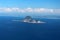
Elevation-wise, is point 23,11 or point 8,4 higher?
point 8,4

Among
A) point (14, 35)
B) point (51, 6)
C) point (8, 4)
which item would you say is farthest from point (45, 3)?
point (14, 35)

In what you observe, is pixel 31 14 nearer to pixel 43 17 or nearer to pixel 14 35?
pixel 43 17

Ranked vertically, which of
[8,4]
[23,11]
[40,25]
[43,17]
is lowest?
[40,25]

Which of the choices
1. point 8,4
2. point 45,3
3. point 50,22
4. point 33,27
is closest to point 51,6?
point 45,3

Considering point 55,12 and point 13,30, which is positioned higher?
point 55,12

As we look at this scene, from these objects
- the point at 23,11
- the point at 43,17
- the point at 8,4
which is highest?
the point at 8,4

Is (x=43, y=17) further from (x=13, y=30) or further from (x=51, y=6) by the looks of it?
(x=13, y=30)
